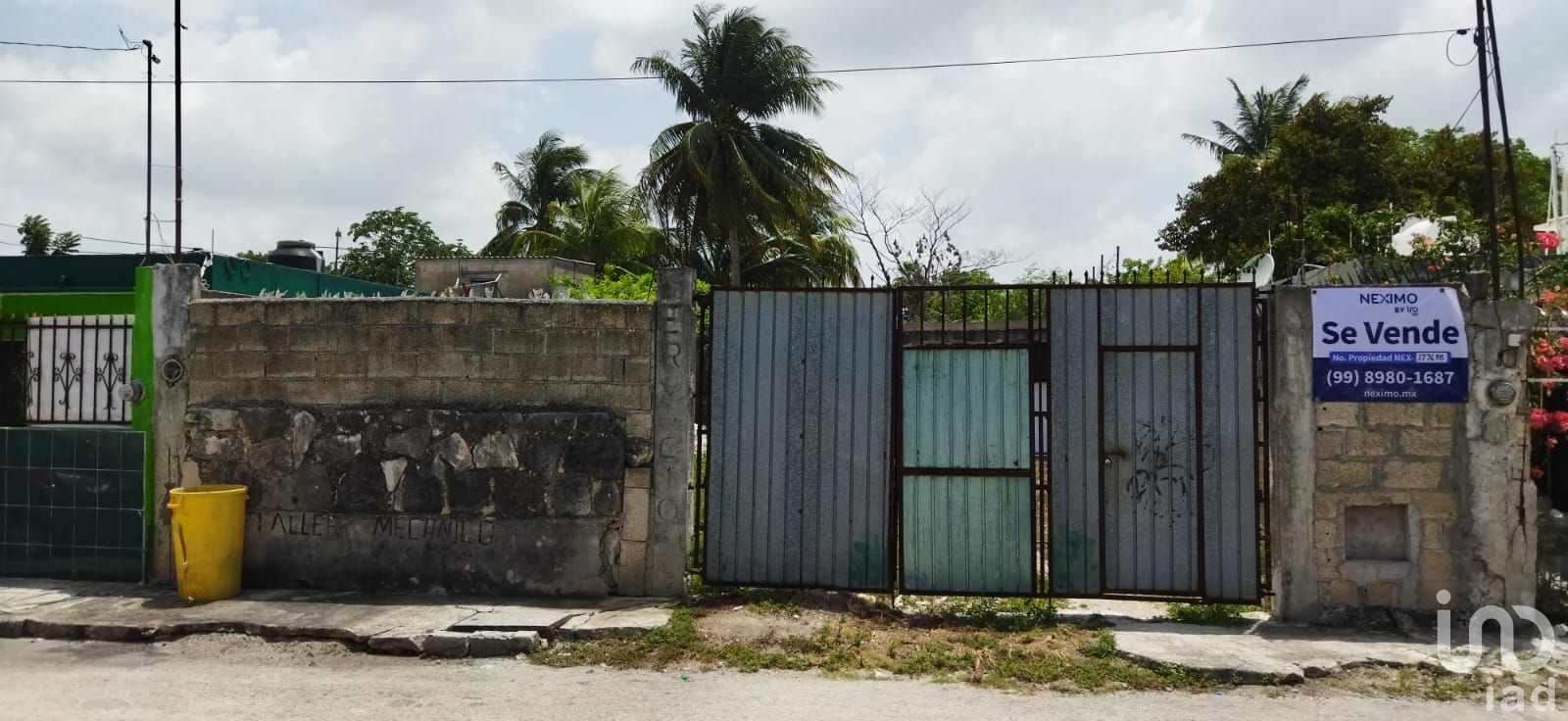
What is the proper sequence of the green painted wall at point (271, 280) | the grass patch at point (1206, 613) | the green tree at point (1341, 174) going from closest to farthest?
the grass patch at point (1206, 613)
the green painted wall at point (271, 280)
the green tree at point (1341, 174)

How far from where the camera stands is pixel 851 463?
756cm

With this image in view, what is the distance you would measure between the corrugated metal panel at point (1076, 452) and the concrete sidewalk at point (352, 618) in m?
2.68

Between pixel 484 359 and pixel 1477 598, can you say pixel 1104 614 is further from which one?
pixel 484 359

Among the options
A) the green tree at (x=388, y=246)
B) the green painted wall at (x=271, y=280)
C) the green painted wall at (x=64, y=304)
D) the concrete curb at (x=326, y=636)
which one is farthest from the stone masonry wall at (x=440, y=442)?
the green tree at (x=388, y=246)

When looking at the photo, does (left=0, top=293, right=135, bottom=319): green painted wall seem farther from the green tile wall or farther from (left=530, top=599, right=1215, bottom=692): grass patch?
(left=530, top=599, right=1215, bottom=692): grass patch

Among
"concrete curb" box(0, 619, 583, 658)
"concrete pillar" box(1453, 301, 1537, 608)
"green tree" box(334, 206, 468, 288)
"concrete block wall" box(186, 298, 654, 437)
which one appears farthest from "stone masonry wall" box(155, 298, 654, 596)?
"green tree" box(334, 206, 468, 288)

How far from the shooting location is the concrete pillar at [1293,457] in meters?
7.09

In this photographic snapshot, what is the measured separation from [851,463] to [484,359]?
276 centimetres

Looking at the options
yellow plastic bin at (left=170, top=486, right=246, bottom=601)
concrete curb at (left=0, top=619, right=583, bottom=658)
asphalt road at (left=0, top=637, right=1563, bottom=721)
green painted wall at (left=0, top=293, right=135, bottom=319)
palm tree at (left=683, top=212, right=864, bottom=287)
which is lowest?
asphalt road at (left=0, top=637, right=1563, bottom=721)

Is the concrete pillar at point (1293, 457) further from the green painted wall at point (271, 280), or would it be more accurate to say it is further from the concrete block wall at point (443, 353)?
the green painted wall at point (271, 280)

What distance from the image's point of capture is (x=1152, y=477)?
7.28 m

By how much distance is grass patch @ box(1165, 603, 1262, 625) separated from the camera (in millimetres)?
7156

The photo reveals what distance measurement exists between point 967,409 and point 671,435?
2080 mm

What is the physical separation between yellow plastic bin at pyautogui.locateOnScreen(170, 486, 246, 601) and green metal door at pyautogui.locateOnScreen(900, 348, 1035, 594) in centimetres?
481
